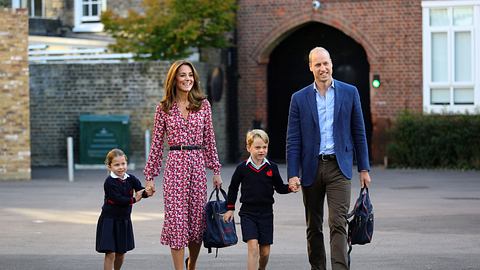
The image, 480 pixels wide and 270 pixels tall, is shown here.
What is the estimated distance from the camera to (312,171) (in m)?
10.4

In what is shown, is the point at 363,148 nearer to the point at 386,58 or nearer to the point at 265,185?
the point at 265,185

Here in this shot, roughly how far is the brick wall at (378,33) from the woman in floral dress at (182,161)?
18868mm

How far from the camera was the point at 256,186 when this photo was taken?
10.5 meters

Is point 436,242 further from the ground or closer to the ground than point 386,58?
closer to the ground

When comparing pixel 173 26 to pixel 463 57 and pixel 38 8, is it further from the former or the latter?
pixel 463 57

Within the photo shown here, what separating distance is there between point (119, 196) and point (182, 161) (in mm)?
613

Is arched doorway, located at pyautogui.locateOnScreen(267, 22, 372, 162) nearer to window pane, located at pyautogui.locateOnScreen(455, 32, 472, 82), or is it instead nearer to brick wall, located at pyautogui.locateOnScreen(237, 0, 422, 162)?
brick wall, located at pyautogui.locateOnScreen(237, 0, 422, 162)

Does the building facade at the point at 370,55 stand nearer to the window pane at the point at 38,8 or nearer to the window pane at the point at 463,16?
the window pane at the point at 463,16

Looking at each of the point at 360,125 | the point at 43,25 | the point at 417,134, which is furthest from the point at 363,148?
the point at 43,25

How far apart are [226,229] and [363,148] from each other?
1336mm

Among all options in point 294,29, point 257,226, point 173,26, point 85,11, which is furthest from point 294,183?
point 85,11

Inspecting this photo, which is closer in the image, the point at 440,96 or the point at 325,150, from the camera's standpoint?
the point at 325,150

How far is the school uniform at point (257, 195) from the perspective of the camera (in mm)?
10508

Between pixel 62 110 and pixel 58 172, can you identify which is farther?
pixel 62 110
